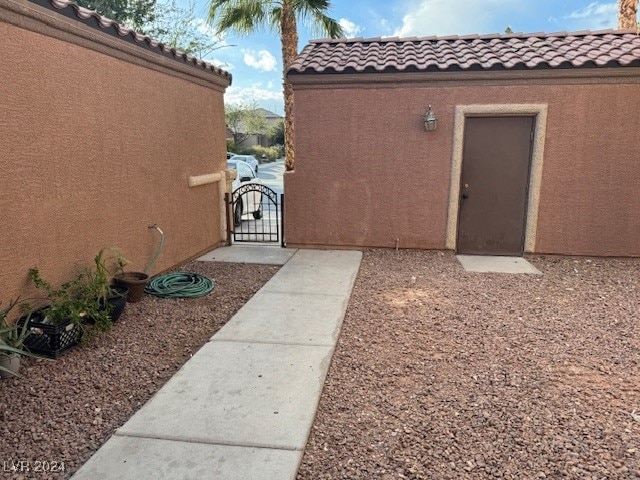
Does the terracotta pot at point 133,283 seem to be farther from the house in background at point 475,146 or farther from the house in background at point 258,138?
the house in background at point 258,138

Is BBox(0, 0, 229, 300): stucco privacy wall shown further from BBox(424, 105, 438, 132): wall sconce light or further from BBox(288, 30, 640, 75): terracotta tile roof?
BBox(424, 105, 438, 132): wall sconce light

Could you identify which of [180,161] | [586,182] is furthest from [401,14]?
[180,161]

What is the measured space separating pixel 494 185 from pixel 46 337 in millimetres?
6569

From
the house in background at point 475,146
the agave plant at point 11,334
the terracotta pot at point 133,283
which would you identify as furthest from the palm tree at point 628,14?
the agave plant at point 11,334

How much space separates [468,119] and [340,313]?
4284 mm

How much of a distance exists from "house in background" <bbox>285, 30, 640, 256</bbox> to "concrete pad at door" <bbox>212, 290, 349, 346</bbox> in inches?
113

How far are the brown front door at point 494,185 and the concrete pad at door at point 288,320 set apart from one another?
3331 mm

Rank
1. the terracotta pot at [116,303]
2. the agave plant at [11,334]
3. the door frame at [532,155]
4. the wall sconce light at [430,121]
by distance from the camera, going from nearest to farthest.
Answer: the agave plant at [11,334], the terracotta pot at [116,303], the door frame at [532,155], the wall sconce light at [430,121]

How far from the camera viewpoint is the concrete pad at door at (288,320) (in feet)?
13.9

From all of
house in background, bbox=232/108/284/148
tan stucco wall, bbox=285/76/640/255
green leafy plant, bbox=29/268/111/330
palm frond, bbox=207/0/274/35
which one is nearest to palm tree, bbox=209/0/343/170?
palm frond, bbox=207/0/274/35

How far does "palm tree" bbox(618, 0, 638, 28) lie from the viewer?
35.0 ft

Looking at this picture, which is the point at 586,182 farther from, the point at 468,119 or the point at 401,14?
the point at 401,14

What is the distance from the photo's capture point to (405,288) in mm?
5879

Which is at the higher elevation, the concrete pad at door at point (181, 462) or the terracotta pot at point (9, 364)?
the terracotta pot at point (9, 364)
